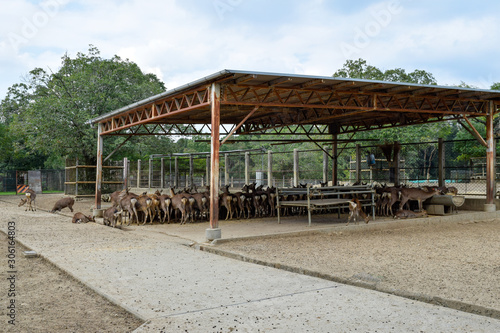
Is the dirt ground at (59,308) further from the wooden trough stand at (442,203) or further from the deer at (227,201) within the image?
the wooden trough stand at (442,203)

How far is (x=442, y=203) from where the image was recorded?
16.9m

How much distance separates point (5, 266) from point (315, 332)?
21.0 ft

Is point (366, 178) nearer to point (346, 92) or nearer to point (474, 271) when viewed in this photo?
point (346, 92)

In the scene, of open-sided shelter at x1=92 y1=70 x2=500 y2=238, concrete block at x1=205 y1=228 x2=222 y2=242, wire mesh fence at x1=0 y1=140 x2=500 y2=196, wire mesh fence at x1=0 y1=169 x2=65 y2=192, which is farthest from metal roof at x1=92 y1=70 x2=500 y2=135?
wire mesh fence at x1=0 y1=169 x2=65 y2=192

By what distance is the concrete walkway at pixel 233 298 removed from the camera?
16.2ft

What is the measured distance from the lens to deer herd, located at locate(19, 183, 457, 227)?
1574 cm

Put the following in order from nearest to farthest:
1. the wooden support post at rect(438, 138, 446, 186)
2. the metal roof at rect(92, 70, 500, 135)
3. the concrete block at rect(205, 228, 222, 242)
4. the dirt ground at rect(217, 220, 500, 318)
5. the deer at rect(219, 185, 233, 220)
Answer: the dirt ground at rect(217, 220, 500, 318), the concrete block at rect(205, 228, 222, 242), the metal roof at rect(92, 70, 500, 135), the deer at rect(219, 185, 233, 220), the wooden support post at rect(438, 138, 446, 186)

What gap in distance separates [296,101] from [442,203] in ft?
21.9

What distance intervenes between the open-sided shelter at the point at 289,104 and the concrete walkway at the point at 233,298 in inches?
129

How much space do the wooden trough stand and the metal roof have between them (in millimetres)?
3173

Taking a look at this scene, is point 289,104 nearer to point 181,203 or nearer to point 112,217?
point 181,203

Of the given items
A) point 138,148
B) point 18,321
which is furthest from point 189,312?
point 138,148

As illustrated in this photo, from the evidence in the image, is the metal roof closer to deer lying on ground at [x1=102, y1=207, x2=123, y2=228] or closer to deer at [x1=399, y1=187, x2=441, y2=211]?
deer at [x1=399, y1=187, x2=441, y2=211]

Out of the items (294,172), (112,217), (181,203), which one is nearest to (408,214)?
(181,203)
